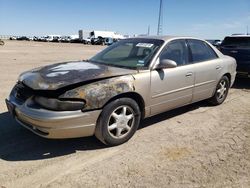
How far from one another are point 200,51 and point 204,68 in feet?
1.22

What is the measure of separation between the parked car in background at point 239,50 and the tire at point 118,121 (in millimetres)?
5311

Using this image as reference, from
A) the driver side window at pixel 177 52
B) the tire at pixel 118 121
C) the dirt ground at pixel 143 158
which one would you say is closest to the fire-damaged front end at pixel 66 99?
the tire at pixel 118 121

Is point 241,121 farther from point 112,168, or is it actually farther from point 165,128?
point 112,168

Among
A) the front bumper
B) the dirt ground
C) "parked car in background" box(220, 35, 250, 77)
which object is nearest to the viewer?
the dirt ground

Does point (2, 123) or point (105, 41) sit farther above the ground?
point (2, 123)

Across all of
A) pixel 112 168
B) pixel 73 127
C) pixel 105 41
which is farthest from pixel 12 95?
pixel 105 41

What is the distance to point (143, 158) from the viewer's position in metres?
3.88

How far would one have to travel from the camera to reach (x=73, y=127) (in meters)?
3.73

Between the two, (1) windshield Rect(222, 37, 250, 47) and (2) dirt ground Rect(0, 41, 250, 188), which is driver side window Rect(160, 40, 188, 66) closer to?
(2) dirt ground Rect(0, 41, 250, 188)

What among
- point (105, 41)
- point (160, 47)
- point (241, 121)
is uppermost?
point (160, 47)

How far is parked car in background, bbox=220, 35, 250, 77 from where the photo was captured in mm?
8484

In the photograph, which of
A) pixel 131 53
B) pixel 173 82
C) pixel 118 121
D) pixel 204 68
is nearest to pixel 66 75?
pixel 118 121

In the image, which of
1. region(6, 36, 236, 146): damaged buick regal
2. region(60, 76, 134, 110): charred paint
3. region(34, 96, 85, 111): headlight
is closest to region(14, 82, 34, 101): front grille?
region(6, 36, 236, 146): damaged buick regal

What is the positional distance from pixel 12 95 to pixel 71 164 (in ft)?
4.92
